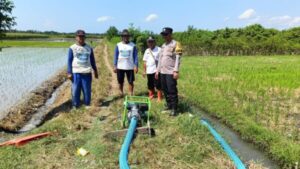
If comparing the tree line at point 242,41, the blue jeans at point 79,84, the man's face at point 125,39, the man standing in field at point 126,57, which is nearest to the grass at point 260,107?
the man standing in field at point 126,57

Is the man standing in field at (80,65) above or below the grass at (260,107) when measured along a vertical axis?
above

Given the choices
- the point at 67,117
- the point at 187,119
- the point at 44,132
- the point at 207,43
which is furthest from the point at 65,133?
the point at 207,43

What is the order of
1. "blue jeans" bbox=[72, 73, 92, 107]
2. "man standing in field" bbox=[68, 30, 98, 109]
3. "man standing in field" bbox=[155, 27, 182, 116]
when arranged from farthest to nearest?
"blue jeans" bbox=[72, 73, 92, 107] → "man standing in field" bbox=[68, 30, 98, 109] → "man standing in field" bbox=[155, 27, 182, 116]

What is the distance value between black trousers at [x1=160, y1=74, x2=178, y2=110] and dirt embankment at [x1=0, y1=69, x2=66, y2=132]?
3.15 metres

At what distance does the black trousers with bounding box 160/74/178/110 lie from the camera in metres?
7.53

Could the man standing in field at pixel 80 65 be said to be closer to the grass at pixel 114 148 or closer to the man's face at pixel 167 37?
the grass at pixel 114 148

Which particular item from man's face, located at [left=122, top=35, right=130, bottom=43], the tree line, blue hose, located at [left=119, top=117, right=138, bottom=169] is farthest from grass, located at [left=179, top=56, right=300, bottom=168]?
the tree line

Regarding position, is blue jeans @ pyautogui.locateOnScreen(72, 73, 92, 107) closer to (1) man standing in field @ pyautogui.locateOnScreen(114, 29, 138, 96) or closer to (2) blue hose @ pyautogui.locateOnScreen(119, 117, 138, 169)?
(1) man standing in field @ pyautogui.locateOnScreen(114, 29, 138, 96)

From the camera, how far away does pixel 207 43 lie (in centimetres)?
3969

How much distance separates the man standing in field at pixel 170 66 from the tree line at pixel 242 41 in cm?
2947

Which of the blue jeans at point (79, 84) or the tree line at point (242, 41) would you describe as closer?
the blue jeans at point (79, 84)

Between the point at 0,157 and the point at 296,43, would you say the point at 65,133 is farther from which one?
the point at 296,43

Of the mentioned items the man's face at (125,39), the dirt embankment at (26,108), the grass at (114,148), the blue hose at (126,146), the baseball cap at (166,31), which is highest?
the baseball cap at (166,31)

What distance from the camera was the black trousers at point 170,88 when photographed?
24.7 feet
